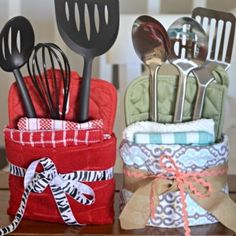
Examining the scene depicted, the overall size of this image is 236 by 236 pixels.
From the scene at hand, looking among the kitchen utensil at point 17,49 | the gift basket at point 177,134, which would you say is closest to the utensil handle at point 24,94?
the kitchen utensil at point 17,49

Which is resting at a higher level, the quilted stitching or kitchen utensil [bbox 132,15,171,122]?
kitchen utensil [bbox 132,15,171,122]

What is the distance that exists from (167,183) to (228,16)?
8.9 inches

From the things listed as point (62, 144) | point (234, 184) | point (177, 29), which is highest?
point (177, 29)

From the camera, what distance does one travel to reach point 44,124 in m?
0.65

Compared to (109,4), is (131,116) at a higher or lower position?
lower

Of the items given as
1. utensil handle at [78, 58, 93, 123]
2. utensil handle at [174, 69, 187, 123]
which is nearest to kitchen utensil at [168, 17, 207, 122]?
utensil handle at [174, 69, 187, 123]

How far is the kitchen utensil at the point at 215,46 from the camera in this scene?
0.68 metres

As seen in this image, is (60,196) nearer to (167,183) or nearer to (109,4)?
(167,183)

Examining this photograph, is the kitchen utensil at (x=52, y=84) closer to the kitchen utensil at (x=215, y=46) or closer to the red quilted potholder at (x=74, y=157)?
the red quilted potholder at (x=74, y=157)

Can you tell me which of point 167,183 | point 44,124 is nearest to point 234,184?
point 167,183

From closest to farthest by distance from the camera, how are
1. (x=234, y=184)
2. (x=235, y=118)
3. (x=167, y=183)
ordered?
(x=167, y=183)
(x=234, y=184)
(x=235, y=118)

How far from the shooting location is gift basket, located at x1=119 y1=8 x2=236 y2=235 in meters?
0.64

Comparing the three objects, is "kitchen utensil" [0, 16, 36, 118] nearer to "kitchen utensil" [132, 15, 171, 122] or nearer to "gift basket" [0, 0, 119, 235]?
"gift basket" [0, 0, 119, 235]

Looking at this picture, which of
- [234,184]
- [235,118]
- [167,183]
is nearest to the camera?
[167,183]
